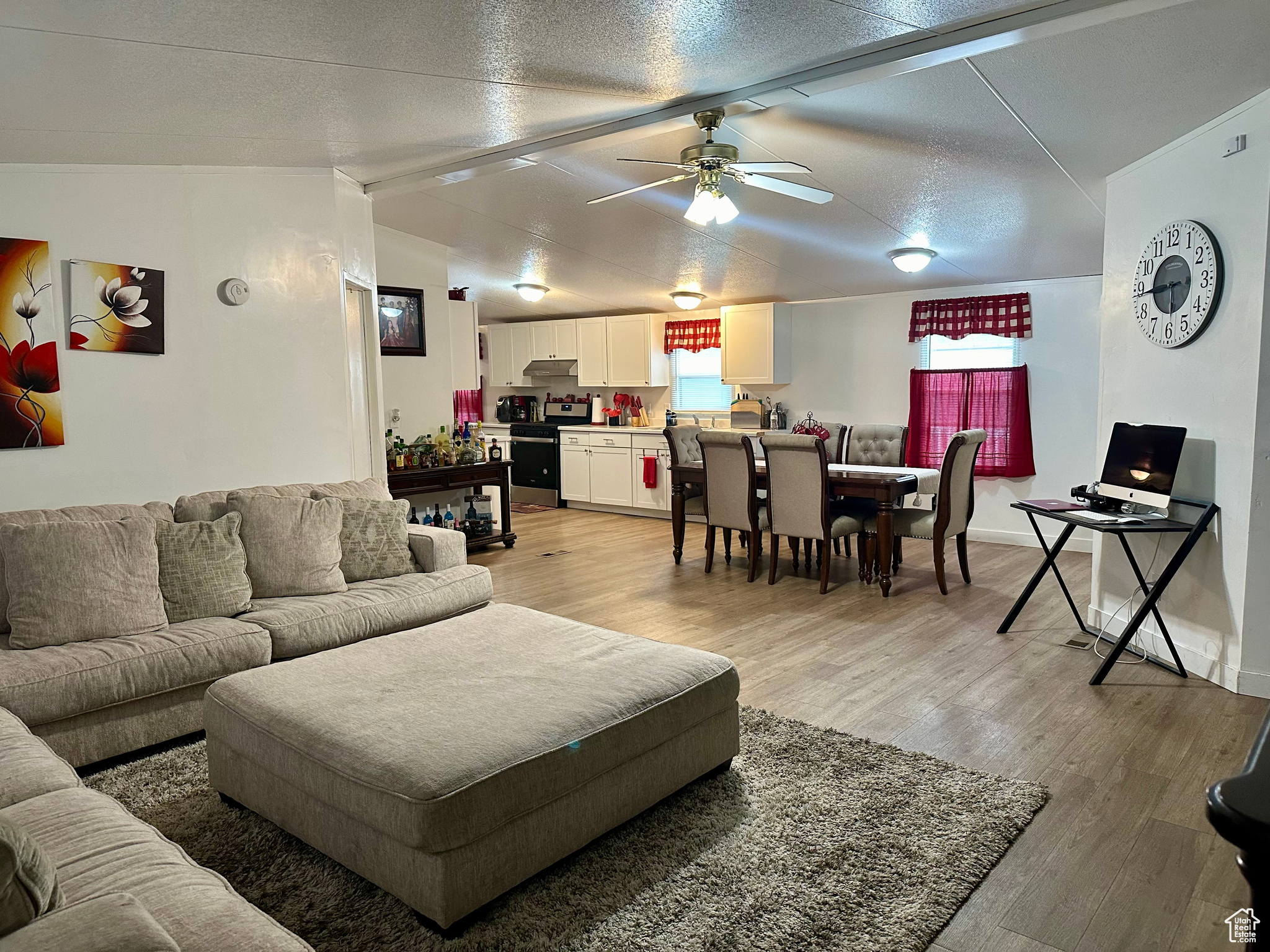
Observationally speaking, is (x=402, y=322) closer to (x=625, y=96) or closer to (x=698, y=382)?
(x=625, y=96)

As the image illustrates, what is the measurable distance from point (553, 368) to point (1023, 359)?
4.88 m

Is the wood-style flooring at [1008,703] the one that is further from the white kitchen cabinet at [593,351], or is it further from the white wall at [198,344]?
the white kitchen cabinet at [593,351]

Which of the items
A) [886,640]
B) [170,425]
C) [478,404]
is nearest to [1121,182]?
[886,640]

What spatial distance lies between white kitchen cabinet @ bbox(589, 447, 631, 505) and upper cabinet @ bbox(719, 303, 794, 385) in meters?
1.37

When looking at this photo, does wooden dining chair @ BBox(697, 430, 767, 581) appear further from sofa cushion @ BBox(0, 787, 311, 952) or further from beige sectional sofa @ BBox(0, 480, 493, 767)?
sofa cushion @ BBox(0, 787, 311, 952)

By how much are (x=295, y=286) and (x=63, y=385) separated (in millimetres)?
1230

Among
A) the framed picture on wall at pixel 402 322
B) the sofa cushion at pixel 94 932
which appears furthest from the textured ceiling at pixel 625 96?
the sofa cushion at pixel 94 932

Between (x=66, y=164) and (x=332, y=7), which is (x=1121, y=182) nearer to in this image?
(x=332, y=7)

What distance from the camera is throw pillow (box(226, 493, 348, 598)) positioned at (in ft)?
11.5

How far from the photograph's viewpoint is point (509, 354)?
32.0 ft

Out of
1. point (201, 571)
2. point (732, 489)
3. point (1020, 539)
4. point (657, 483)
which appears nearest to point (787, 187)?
point (732, 489)

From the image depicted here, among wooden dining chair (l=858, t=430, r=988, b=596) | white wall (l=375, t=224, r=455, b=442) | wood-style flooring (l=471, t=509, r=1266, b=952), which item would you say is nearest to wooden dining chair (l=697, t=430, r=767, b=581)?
wood-style flooring (l=471, t=509, r=1266, b=952)

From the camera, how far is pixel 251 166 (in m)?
4.18

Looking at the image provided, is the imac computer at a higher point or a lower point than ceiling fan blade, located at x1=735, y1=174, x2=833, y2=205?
lower
